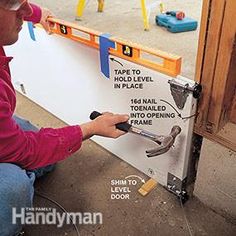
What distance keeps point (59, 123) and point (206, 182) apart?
2.49 ft

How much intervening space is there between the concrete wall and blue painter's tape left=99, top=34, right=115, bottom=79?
55 cm

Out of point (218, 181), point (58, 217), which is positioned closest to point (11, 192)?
point (58, 217)

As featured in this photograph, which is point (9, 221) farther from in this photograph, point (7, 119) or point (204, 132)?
point (204, 132)

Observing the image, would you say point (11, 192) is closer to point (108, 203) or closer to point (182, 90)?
point (108, 203)

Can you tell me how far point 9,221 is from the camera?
846 millimetres

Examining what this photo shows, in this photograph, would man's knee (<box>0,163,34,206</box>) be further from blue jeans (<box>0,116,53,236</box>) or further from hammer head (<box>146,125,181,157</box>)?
hammer head (<box>146,125,181,157</box>)

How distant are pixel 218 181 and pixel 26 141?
29.5 inches

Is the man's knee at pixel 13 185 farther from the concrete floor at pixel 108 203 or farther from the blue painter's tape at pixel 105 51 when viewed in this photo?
the blue painter's tape at pixel 105 51

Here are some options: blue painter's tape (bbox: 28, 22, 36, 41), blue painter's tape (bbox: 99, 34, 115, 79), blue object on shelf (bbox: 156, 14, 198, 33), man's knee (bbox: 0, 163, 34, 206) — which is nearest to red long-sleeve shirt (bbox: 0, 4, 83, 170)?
man's knee (bbox: 0, 163, 34, 206)

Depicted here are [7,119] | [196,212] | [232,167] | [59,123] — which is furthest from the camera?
[59,123]

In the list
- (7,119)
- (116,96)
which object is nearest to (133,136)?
(116,96)

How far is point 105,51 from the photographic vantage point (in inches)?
37.3

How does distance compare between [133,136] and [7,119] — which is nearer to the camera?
[7,119]

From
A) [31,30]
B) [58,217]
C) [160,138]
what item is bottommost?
[58,217]
